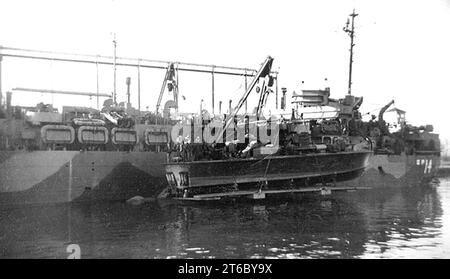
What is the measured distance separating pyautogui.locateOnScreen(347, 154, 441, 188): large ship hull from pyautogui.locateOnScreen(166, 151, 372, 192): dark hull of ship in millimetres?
6189

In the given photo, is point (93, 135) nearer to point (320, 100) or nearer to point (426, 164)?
point (320, 100)

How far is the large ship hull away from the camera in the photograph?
26.9m

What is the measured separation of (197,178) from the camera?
17891 millimetres

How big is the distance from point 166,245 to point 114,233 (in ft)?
7.62

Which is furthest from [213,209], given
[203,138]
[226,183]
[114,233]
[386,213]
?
[386,213]

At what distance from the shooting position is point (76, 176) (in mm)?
20844

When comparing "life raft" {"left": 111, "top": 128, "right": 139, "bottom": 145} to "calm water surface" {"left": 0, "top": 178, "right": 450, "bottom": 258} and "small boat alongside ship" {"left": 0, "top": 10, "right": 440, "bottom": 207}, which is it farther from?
"calm water surface" {"left": 0, "top": 178, "right": 450, "bottom": 258}

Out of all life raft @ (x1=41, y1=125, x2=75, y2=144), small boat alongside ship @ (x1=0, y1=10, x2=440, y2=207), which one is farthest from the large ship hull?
life raft @ (x1=41, y1=125, x2=75, y2=144)

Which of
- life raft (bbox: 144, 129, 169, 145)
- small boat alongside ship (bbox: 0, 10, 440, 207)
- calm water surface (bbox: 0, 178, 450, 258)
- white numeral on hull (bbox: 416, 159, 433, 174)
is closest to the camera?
calm water surface (bbox: 0, 178, 450, 258)

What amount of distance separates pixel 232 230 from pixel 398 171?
20211 mm

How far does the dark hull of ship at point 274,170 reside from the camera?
58.8 ft

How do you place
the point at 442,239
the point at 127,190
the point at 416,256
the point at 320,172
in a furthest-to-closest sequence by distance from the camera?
1. the point at 127,190
2. the point at 320,172
3. the point at 442,239
4. the point at 416,256

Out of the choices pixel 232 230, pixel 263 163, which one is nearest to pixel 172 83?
pixel 263 163

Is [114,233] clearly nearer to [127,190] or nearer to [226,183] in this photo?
[226,183]
